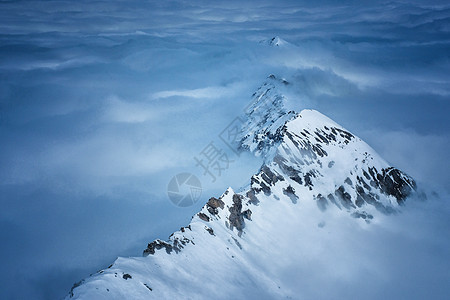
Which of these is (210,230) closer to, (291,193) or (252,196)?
(252,196)

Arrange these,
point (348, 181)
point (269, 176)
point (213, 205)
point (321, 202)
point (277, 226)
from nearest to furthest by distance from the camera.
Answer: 1. point (213, 205)
2. point (277, 226)
3. point (269, 176)
4. point (321, 202)
5. point (348, 181)

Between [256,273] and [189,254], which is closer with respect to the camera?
[189,254]

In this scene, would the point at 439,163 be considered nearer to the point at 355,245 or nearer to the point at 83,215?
the point at 355,245

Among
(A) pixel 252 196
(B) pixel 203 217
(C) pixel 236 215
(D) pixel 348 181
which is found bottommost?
(D) pixel 348 181

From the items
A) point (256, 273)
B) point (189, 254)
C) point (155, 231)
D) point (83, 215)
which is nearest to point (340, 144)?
point (256, 273)

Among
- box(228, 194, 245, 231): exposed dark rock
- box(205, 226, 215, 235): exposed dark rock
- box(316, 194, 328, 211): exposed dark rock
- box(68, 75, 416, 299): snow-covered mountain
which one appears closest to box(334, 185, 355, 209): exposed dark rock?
box(68, 75, 416, 299): snow-covered mountain

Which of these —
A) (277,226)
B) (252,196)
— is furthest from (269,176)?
(277,226)

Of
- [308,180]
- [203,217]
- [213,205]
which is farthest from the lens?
[308,180]

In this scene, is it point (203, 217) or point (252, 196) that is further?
point (252, 196)

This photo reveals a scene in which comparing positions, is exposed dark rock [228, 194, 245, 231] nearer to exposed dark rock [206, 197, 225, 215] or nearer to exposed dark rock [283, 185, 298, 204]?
exposed dark rock [206, 197, 225, 215]
